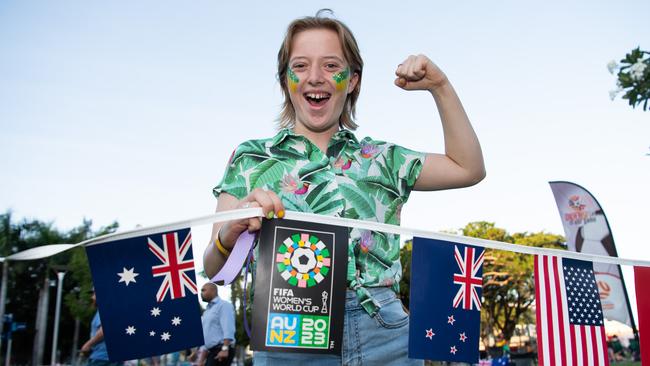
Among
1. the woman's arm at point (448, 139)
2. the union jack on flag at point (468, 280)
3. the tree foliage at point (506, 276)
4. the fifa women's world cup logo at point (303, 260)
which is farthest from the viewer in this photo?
the tree foliage at point (506, 276)

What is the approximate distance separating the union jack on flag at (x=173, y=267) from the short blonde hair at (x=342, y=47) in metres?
0.79

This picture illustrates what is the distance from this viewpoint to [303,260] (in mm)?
2109

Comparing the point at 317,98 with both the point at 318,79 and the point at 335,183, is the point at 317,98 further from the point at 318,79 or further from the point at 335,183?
the point at 335,183

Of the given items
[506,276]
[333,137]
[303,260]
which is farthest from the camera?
[506,276]

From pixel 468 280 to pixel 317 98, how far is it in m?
1.08

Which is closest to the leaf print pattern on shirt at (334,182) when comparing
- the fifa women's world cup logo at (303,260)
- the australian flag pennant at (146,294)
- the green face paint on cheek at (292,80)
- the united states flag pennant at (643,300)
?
the fifa women's world cup logo at (303,260)

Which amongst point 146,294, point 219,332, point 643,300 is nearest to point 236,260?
point 146,294

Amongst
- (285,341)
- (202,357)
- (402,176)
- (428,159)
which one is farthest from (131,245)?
(202,357)

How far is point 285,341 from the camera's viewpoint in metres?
1.97

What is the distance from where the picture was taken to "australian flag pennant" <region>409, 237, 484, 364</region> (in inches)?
93.7

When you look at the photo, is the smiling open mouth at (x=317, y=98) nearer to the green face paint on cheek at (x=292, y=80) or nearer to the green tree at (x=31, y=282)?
the green face paint on cheek at (x=292, y=80)

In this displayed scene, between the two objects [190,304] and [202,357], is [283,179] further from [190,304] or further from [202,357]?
[202,357]

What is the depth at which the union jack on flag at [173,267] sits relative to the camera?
6.91ft

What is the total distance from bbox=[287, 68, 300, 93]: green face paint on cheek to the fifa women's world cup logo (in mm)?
657
